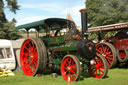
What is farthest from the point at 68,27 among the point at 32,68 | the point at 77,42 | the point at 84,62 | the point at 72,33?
the point at 32,68

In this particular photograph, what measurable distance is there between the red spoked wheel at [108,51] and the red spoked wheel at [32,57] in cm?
393

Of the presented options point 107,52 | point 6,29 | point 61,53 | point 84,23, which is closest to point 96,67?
point 61,53

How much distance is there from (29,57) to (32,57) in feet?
1.01

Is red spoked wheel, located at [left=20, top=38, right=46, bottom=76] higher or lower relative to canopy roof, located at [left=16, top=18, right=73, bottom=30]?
lower

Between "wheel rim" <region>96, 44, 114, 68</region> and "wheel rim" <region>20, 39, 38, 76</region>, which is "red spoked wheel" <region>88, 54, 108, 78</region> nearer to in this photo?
"wheel rim" <region>20, 39, 38, 76</region>

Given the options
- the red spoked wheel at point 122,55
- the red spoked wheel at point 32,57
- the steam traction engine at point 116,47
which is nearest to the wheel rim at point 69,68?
the red spoked wheel at point 32,57

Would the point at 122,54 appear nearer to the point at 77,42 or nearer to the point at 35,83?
the point at 77,42

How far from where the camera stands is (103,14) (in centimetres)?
2797

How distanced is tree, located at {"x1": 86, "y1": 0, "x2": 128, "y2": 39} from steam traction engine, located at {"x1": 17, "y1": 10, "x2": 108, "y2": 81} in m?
20.1

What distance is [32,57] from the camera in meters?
7.28

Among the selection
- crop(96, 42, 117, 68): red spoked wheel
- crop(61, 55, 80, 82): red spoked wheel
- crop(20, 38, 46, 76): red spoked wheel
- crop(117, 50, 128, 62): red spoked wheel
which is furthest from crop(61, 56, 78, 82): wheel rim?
crop(117, 50, 128, 62): red spoked wheel

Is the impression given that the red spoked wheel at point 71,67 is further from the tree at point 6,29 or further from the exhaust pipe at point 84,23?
the tree at point 6,29

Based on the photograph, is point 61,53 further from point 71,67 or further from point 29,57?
point 29,57

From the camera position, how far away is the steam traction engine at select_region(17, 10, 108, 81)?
6.07 metres
